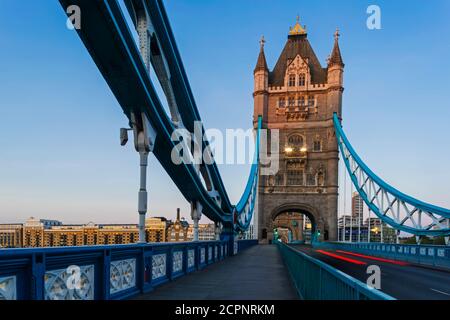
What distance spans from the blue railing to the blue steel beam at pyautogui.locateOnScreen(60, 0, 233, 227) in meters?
2.93

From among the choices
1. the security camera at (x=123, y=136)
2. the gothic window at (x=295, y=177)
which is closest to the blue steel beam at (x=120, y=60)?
the security camera at (x=123, y=136)

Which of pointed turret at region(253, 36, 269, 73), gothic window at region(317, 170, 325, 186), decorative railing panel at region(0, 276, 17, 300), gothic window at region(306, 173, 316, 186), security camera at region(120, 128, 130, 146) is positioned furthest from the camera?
pointed turret at region(253, 36, 269, 73)

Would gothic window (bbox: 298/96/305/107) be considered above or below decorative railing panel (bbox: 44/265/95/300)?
above

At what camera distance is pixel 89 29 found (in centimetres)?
552

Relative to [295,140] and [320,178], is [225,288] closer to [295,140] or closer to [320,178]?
[320,178]

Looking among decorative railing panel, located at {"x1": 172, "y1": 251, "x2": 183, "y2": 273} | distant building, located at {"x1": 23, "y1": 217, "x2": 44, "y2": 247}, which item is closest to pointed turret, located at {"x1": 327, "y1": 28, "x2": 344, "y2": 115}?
decorative railing panel, located at {"x1": 172, "y1": 251, "x2": 183, "y2": 273}

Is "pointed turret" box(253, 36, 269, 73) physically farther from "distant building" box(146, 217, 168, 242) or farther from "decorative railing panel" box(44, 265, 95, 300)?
"distant building" box(146, 217, 168, 242)

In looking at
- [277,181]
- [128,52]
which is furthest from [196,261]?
[277,181]

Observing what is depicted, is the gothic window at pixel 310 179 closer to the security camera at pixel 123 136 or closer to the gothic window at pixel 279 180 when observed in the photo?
the gothic window at pixel 279 180

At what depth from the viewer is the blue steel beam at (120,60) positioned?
5.35m

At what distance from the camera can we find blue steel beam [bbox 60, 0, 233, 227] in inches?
211

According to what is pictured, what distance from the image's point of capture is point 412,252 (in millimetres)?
19016

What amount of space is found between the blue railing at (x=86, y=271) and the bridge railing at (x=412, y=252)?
13803 mm

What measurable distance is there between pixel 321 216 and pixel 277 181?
8.10 metres
